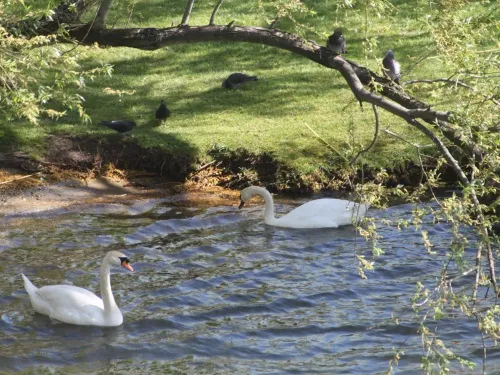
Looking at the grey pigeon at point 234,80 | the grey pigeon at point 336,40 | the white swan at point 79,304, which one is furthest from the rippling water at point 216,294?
the grey pigeon at point 234,80

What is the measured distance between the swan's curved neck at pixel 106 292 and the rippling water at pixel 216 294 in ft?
0.85

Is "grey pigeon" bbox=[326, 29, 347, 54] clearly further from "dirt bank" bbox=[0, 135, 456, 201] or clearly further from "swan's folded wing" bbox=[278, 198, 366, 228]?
"swan's folded wing" bbox=[278, 198, 366, 228]

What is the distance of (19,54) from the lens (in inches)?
376

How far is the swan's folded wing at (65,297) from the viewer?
10.6m

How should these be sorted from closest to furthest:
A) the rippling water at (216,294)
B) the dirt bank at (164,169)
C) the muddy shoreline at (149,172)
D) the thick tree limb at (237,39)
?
the rippling water at (216,294)
the thick tree limb at (237,39)
the muddy shoreline at (149,172)
the dirt bank at (164,169)

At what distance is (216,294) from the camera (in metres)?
11.4

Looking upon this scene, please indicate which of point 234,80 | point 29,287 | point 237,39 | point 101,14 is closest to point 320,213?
point 237,39

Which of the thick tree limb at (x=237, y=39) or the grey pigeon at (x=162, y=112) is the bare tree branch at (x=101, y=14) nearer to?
the thick tree limb at (x=237, y=39)

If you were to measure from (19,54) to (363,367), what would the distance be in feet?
15.8

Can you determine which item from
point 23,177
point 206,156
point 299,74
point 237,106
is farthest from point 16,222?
point 299,74

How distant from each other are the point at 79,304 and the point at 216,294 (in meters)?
1.73

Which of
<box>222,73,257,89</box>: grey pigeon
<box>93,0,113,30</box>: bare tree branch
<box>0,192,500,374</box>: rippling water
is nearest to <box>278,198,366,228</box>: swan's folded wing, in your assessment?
<box>0,192,500,374</box>: rippling water

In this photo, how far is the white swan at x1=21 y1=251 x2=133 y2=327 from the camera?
10.5m

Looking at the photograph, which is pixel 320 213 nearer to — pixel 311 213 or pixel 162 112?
pixel 311 213
